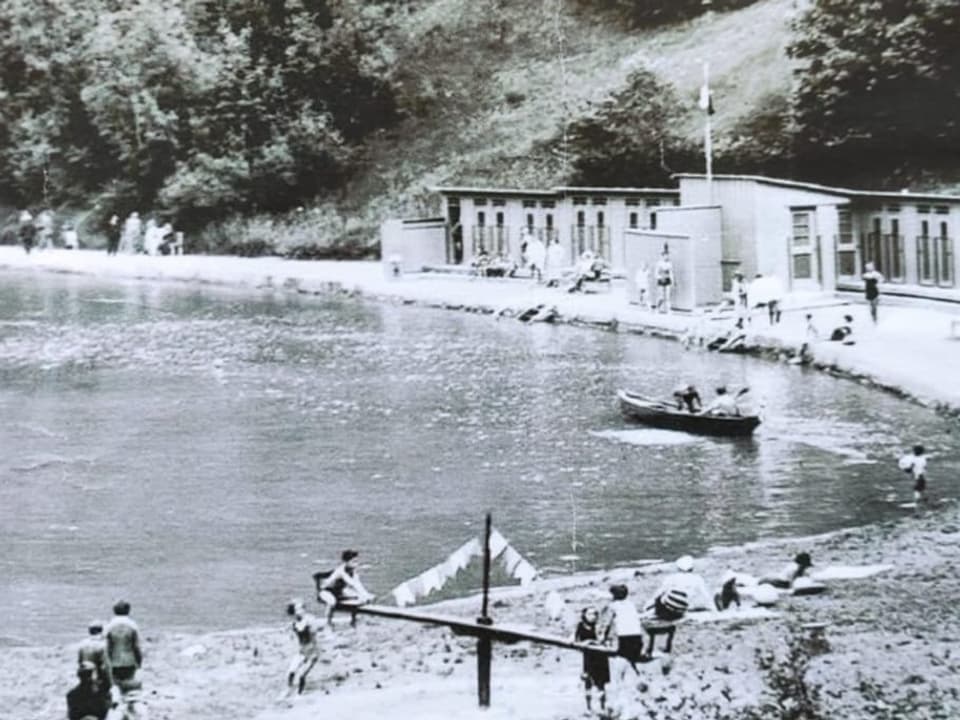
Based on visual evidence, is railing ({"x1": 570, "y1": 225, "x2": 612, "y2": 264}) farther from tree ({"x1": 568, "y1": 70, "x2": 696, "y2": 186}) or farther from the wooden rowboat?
the wooden rowboat

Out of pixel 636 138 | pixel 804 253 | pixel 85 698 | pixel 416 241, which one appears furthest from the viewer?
pixel 416 241

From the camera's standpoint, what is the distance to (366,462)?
32.8ft

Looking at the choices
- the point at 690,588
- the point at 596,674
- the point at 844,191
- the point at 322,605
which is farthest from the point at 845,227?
the point at 596,674

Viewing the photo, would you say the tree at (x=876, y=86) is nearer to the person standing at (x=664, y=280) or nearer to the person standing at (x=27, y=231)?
the person standing at (x=664, y=280)

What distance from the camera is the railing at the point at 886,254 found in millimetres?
14141

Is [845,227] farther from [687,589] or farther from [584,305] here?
[687,589]

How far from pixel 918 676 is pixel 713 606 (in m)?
1.11

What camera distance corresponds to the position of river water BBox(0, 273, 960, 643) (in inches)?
309

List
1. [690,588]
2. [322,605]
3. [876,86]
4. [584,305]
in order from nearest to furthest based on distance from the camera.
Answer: [690,588] < [322,605] < [876,86] < [584,305]

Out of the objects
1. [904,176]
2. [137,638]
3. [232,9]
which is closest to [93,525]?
[137,638]

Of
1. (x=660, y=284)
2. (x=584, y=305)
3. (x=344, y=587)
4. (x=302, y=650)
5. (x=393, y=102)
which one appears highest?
(x=393, y=102)

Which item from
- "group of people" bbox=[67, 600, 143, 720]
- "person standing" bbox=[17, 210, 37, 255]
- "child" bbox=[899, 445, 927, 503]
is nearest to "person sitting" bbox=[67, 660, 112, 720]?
"group of people" bbox=[67, 600, 143, 720]

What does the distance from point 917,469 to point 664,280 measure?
595 centimetres

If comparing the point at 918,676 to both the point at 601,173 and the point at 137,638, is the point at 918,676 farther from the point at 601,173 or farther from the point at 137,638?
the point at 601,173
